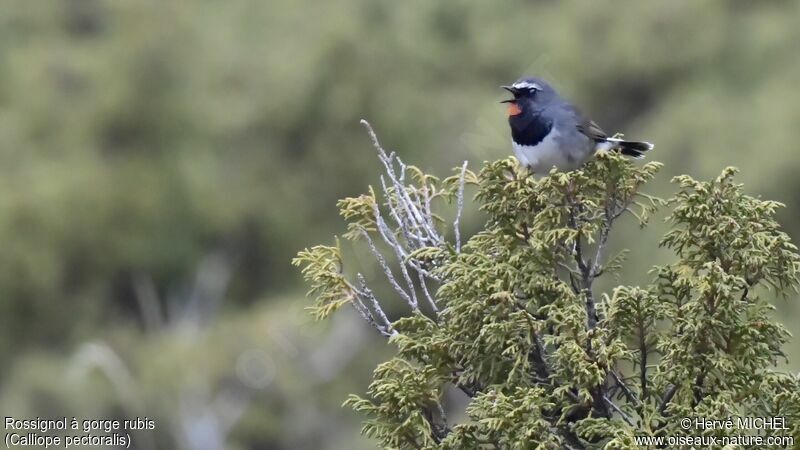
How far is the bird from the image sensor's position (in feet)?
15.2

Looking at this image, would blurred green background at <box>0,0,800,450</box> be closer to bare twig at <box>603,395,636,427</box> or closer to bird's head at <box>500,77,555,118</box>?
bird's head at <box>500,77,555,118</box>

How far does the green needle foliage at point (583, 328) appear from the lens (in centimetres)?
335

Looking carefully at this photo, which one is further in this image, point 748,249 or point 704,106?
point 704,106

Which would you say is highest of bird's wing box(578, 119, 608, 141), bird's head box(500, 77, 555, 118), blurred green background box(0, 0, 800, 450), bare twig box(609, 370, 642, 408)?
blurred green background box(0, 0, 800, 450)

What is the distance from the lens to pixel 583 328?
340 cm

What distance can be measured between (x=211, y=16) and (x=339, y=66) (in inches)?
151

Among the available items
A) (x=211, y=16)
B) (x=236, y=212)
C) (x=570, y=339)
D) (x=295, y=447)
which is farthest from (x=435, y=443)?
(x=211, y=16)

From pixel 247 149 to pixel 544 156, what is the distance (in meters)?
13.7

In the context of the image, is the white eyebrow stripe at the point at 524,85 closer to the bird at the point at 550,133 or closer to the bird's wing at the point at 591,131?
the bird at the point at 550,133

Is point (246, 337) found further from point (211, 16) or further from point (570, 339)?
point (570, 339)

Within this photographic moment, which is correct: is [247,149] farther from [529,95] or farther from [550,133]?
[550,133]

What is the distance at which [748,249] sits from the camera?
3375 mm

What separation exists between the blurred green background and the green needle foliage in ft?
37.2

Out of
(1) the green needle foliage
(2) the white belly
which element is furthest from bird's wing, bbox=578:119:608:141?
(1) the green needle foliage
